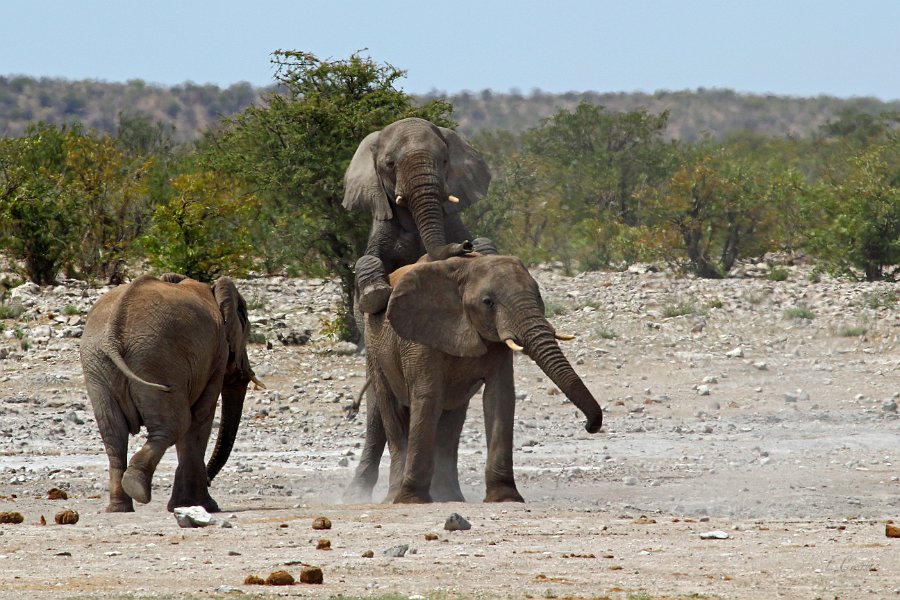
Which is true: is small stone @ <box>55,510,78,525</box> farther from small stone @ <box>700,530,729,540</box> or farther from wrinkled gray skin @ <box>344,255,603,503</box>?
small stone @ <box>700,530,729,540</box>

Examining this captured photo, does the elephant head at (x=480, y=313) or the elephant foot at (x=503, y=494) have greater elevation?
the elephant head at (x=480, y=313)

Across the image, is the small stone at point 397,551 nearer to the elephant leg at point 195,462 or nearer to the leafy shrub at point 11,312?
the elephant leg at point 195,462

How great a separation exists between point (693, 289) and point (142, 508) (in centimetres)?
1728

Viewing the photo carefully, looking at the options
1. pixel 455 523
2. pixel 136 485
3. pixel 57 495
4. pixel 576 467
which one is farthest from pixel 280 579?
pixel 576 467

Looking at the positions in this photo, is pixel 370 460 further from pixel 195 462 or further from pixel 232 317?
pixel 195 462

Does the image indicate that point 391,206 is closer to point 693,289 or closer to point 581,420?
point 581,420

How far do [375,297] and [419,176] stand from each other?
132cm

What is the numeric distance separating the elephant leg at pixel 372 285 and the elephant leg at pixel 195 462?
133cm

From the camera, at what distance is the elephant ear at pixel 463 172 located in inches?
547

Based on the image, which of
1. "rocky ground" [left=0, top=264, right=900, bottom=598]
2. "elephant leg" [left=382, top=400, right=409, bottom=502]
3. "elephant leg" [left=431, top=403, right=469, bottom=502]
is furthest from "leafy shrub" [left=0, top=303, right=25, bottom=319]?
"elephant leg" [left=431, top=403, right=469, bottom=502]

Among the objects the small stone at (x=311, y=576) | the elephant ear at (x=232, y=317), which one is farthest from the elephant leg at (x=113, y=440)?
the small stone at (x=311, y=576)

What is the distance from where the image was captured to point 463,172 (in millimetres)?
13969

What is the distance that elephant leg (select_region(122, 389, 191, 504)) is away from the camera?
11.0 m

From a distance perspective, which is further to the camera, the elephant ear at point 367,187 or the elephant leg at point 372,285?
the elephant ear at point 367,187
